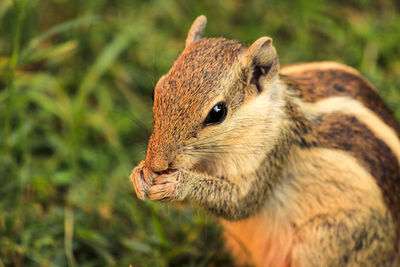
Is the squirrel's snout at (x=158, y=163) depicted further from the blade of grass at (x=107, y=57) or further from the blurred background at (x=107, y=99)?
the blade of grass at (x=107, y=57)

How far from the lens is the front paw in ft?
9.17

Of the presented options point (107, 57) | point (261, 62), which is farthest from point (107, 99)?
point (261, 62)

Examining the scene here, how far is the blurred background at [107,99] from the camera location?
12.6 ft

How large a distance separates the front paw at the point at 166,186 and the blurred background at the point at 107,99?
0.52 metres

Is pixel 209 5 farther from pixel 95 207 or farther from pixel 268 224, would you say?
pixel 268 224

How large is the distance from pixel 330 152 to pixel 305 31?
288 cm

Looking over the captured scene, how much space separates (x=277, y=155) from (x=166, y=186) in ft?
2.39

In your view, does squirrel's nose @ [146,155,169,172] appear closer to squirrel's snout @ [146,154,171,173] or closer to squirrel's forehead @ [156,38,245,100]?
squirrel's snout @ [146,154,171,173]

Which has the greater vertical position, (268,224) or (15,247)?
(268,224)

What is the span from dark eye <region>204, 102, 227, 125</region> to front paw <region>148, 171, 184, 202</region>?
329 millimetres

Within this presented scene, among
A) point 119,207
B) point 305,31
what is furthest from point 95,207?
point 305,31

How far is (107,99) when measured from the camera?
197 inches

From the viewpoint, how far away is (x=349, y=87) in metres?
3.42

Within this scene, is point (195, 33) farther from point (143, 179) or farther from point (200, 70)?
point (143, 179)
